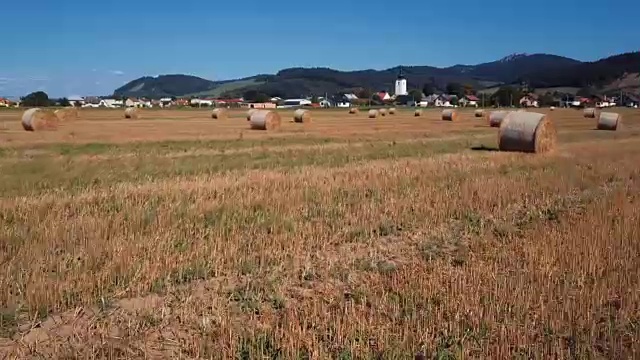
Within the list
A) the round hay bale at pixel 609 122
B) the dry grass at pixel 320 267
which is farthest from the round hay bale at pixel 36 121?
the round hay bale at pixel 609 122

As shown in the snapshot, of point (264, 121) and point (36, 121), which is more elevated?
point (36, 121)

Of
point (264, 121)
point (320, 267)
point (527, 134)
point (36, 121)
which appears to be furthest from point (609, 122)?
point (320, 267)

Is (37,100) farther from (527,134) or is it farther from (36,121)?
(527,134)

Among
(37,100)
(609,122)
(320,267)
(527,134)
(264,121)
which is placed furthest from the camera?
(37,100)

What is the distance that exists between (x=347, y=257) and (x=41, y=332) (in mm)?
3473

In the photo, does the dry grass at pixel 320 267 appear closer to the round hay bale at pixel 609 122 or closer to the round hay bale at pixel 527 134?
the round hay bale at pixel 527 134

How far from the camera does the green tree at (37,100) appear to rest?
134125 millimetres

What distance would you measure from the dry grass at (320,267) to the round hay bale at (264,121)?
23.1 m

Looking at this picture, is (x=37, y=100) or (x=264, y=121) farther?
(x=37, y=100)

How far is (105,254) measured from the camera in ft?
23.2

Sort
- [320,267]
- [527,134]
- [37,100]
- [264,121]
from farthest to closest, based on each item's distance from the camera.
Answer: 1. [37,100]
2. [264,121]
3. [527,134]
4. [320,267]

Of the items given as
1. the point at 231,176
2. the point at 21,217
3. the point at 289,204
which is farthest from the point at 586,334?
the point at 231,176

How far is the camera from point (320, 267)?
6.82 meters

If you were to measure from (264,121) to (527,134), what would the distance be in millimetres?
18671
